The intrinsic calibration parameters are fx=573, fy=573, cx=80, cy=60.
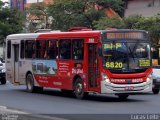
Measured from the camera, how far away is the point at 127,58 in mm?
22141

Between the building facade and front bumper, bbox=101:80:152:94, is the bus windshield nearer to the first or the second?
front bumper, bbox=101:80:152:94

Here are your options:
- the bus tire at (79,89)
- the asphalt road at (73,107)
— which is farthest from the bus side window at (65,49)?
the asphalt road at (73,107)

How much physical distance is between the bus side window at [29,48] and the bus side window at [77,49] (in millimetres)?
4222

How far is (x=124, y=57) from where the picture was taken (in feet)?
72.5

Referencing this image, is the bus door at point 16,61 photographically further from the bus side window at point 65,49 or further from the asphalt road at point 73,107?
the bus side window at point 65,49

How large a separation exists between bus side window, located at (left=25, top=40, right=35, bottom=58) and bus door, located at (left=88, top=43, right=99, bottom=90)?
549 cm

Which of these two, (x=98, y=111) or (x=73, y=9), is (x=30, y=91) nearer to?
(x=98, y=111)

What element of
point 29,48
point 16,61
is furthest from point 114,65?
point 16,61

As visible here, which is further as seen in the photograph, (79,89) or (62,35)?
(62,35)

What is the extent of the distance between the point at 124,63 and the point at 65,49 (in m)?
3.42

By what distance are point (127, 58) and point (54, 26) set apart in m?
45.0

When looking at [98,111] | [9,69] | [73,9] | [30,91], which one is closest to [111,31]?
[98,111]

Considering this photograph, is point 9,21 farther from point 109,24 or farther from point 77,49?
point 77,49

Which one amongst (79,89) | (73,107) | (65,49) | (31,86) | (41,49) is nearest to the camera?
(73,107)
